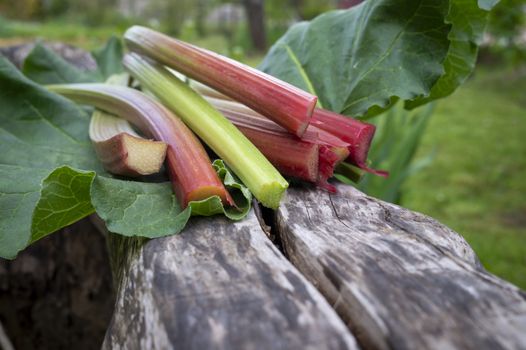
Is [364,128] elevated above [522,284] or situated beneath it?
elevated above

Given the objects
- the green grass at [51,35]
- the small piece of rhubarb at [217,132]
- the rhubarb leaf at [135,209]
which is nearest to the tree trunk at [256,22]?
the green grass at [51,35]

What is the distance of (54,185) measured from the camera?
3.41 ft

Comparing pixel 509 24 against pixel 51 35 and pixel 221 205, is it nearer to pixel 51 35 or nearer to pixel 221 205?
pixel 221 205

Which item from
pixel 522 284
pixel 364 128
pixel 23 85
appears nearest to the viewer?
pixel 364 128

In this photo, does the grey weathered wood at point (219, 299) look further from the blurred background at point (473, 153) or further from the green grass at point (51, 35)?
the green grass at point (51, 35)

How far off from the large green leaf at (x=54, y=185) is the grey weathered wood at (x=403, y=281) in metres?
0.21

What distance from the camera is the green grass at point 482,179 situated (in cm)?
311

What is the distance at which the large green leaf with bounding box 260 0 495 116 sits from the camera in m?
1.41

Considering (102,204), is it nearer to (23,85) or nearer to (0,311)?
(23,85)

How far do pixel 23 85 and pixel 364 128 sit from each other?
924 millimetres

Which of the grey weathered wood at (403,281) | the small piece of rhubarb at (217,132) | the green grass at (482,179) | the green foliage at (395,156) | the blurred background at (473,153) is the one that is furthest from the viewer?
the green grass at (482,179)

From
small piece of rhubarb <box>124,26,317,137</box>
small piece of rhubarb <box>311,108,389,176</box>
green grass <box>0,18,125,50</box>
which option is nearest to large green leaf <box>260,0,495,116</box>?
small piece of rhubarb <box>311,108,389,176</box>

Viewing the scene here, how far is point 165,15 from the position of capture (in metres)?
12.3

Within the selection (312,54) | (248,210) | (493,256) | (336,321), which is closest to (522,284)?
(493,256)
